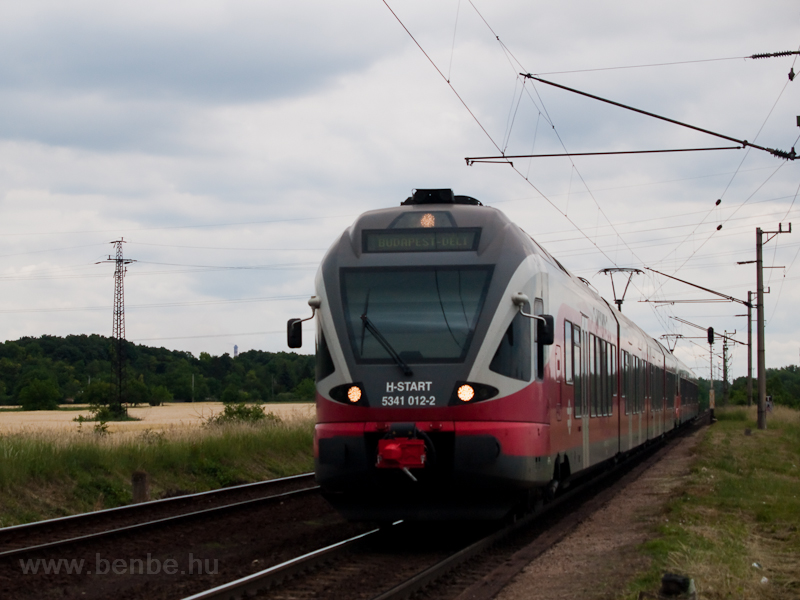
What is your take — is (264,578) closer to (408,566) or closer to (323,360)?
(408,566)

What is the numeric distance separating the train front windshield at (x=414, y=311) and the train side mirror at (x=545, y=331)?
0.78 meters

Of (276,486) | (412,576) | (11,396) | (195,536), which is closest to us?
(412,576)

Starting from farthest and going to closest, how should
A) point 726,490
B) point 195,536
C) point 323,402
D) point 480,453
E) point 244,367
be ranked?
point 244,367 → point 726,490 → point 195,536 → point 323,402 → point 480,453

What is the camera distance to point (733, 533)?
1092cm

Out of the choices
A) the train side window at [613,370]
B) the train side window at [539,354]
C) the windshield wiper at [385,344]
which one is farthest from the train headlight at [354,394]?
the train side window at [613,370]

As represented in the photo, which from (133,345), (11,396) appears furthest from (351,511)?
(133,345)

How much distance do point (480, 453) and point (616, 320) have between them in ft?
37.9

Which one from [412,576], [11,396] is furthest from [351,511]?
[11,396]

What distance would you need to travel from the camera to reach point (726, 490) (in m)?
15.7

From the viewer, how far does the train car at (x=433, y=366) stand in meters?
10.4

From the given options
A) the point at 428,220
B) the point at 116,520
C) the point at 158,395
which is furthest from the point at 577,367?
the point at 158,395

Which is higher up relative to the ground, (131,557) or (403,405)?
(403,405)

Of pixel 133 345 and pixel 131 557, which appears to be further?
pixel 133 345

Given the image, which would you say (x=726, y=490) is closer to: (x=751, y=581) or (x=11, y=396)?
(x=751, y=581)
